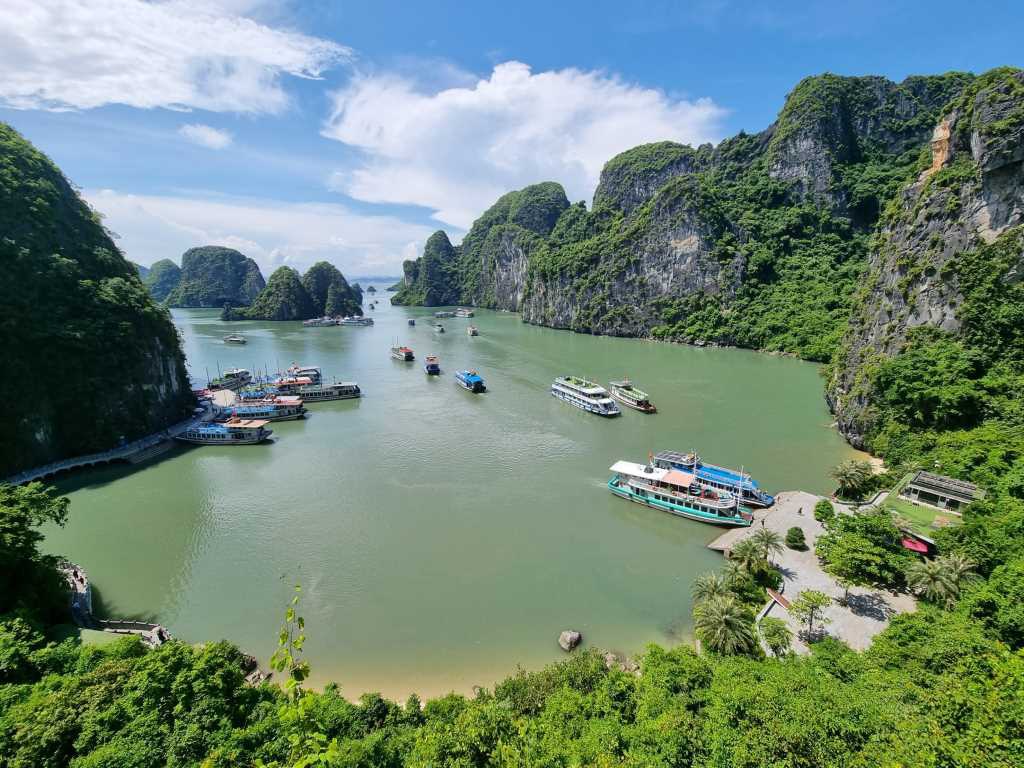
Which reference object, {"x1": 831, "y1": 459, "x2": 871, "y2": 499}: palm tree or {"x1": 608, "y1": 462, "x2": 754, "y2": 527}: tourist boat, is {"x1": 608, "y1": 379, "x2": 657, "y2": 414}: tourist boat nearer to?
{"x1": 608, "y1": 462, "x2": 754, "y2": 527}: tourist boat

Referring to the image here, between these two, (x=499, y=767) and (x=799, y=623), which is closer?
(x=499, y=767)

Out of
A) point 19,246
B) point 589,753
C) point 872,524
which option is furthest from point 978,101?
point 19,246

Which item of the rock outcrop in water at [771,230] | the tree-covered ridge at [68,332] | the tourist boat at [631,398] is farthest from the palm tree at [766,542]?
the rock outcrop in water at [771,230]

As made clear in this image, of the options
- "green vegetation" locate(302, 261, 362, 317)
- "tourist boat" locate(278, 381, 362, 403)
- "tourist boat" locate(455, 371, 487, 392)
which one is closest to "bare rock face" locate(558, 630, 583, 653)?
Result: "tourist boat" locate(455, 371, 487, 392)

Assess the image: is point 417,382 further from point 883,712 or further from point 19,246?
point 883,712

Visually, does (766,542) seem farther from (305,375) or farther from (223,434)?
(305,375)

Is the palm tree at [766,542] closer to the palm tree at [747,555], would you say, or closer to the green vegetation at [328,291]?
the palm tree at [747,555]
